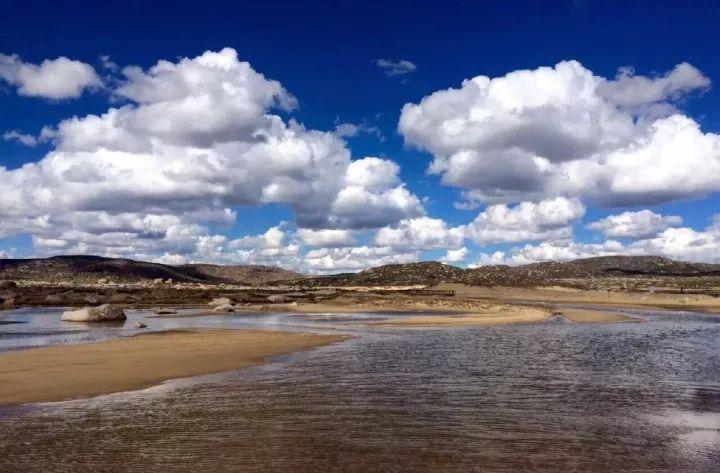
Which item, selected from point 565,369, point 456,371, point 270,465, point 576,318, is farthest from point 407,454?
point 576,318

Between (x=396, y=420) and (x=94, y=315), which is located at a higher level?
(x=94, y=315)

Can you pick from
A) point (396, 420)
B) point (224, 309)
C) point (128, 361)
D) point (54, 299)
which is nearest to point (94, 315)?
point (224, 309)

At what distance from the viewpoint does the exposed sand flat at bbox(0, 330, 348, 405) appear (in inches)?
824

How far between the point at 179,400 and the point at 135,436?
14.3ft

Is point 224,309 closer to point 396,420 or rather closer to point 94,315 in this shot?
point 94,315

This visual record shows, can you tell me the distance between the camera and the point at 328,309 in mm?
82688

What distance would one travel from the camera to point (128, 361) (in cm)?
2739

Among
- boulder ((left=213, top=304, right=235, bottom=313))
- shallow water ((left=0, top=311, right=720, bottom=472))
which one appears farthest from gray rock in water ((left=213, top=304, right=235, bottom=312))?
shallow water ((left=0, top=311, right=720, bottom=472))

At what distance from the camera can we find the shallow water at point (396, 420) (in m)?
12.9

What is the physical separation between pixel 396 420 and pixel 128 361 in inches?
620

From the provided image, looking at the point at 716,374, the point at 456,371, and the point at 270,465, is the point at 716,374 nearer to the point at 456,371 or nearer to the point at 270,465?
the point at 456,371

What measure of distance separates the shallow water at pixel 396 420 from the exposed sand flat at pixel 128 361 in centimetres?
179

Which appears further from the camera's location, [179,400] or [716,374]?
[716,374]

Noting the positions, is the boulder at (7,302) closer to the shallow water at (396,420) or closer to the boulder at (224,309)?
the boulder at (224,309)
